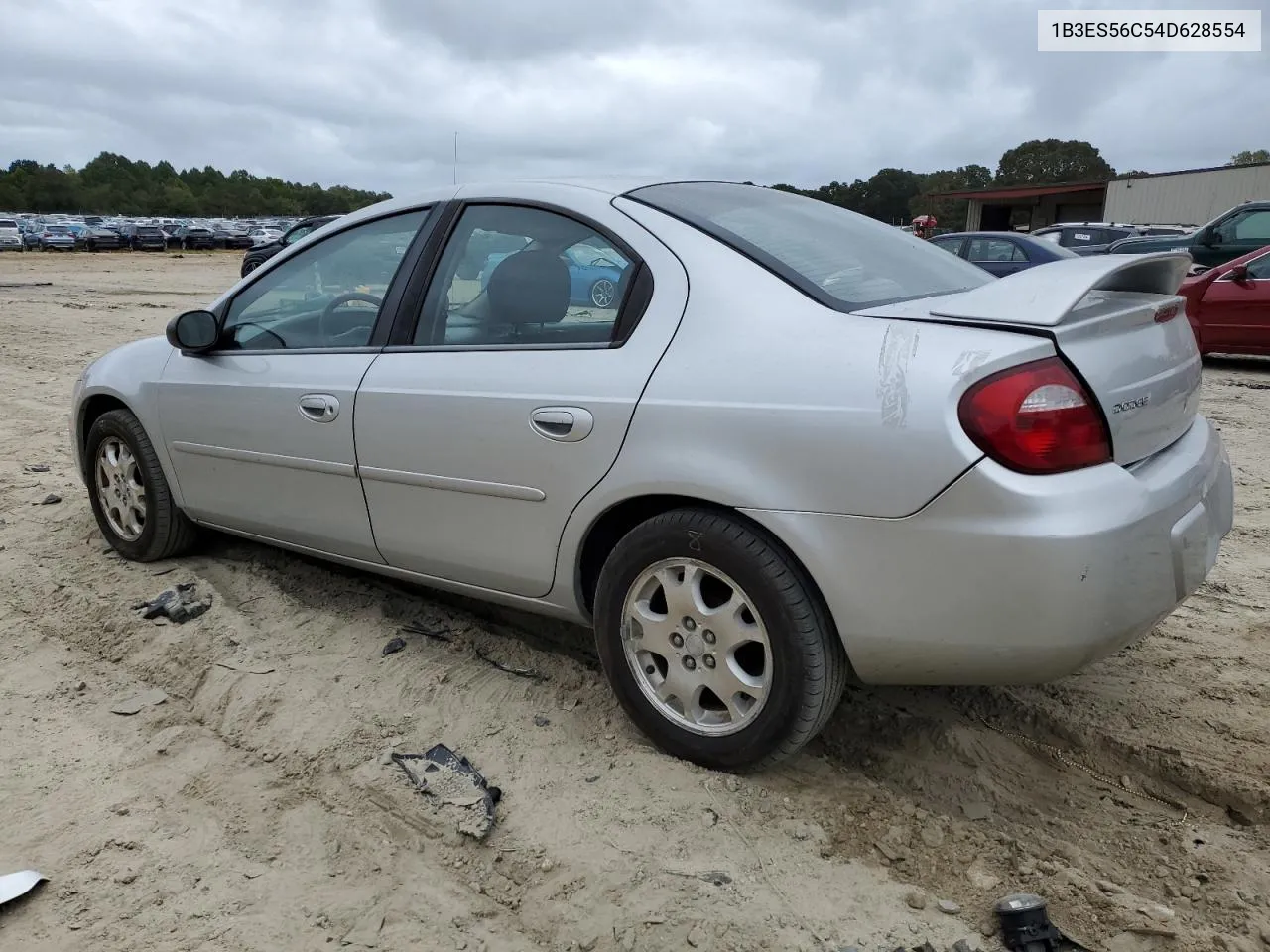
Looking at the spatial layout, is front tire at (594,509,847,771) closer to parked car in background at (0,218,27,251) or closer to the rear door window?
the rear door window

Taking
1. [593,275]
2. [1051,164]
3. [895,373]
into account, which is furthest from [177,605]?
[1051,164]

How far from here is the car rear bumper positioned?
2123mm

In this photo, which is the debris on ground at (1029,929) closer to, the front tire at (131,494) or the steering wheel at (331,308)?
the steering wheel at (331,308)

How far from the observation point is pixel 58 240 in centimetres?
4300

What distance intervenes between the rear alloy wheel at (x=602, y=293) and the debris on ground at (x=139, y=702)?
1.89 metres

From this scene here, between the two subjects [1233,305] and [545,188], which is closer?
[545,188]

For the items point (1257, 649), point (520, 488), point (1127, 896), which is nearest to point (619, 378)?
point (520, 488)

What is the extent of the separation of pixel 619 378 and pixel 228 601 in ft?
6.98

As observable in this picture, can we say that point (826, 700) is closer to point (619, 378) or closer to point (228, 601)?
point (619, 378)

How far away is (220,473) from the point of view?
3811 millimetres

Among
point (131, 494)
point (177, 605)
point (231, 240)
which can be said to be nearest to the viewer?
point (177, 605)

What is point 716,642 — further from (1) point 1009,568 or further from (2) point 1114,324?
(2) point 1114,324

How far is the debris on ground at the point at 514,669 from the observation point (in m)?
3.28

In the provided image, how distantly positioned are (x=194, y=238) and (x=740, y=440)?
5197 cm
